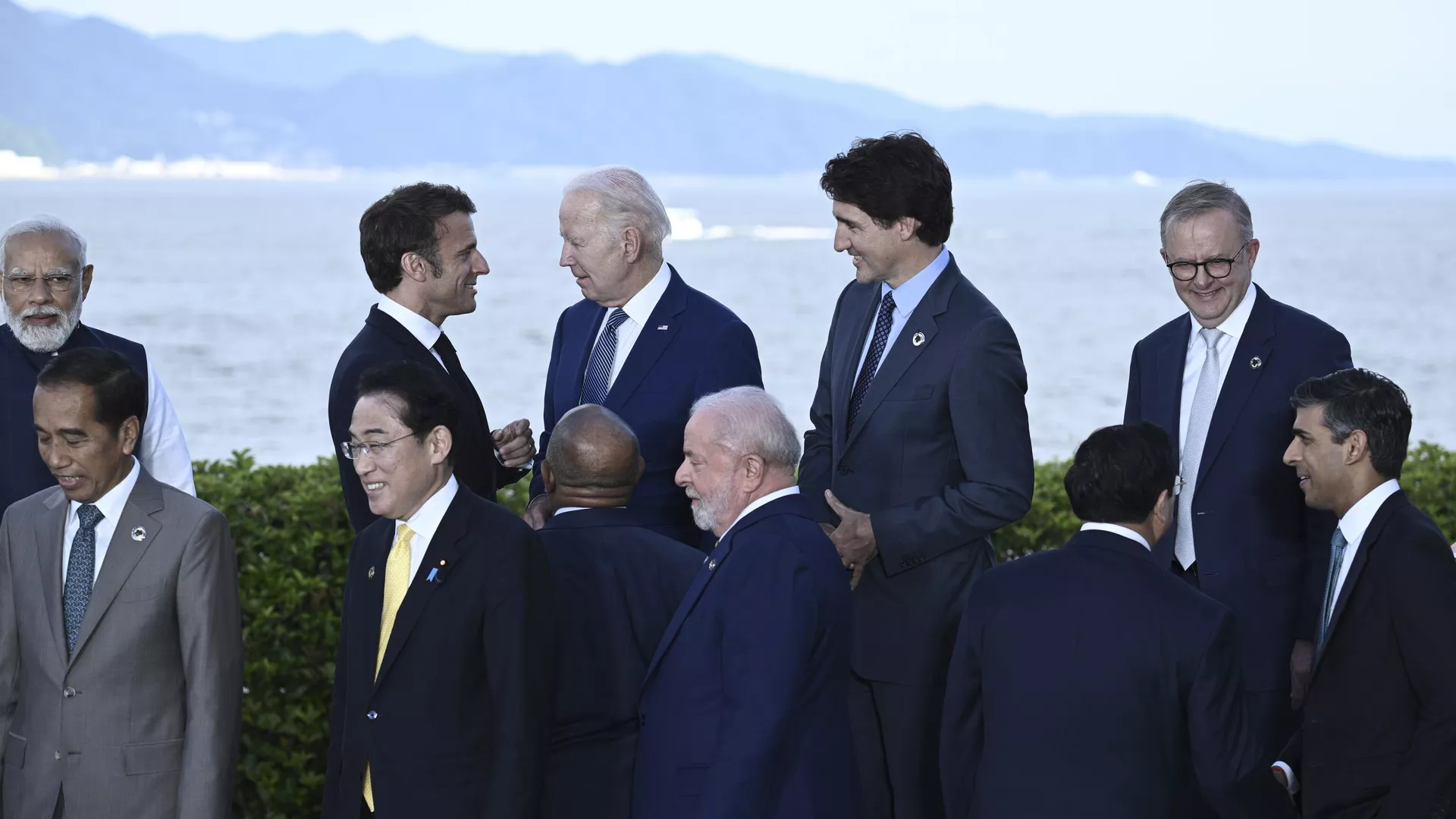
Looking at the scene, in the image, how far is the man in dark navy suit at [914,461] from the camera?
381cm

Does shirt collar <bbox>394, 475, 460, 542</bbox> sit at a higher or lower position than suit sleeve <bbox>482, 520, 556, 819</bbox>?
higher

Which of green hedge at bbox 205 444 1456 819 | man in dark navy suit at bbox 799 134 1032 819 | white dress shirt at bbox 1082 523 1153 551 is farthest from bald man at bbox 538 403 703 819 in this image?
green hedge at bbox 205 444 1456 819

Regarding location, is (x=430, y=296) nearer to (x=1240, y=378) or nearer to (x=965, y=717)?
(x=965, y=717)

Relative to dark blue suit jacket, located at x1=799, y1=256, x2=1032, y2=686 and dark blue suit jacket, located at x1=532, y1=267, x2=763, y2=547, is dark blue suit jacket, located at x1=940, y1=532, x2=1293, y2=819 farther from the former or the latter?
dark blue suit jacket, located at x1=532, y1=267, x2=763, y2=547

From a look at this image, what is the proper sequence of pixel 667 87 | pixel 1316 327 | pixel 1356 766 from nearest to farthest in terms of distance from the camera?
pixel 1356 766 < pixel 1316 327 < pixel 667 87

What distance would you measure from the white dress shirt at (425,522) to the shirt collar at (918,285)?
51.5 inches

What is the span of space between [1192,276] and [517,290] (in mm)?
55260

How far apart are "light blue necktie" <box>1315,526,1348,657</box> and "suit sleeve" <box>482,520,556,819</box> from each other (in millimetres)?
1773

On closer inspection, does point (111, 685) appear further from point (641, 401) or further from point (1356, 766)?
point (1356, 766)

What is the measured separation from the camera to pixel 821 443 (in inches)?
170

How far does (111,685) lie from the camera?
3.46 m

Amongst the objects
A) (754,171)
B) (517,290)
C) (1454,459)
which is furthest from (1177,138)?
(1454,459)

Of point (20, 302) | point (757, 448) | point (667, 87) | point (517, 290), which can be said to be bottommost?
point (517, 290)

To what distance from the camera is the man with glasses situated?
Answer: 3973mm
